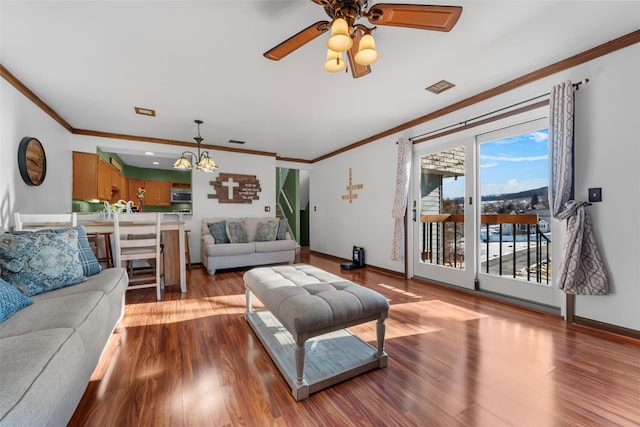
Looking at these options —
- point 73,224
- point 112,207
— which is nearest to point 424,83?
point 73,224

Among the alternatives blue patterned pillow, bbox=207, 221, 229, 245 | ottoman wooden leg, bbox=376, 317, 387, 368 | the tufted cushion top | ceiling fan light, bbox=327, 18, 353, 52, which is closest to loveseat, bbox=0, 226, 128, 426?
the tufted cushion top

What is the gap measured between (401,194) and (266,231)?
2615mm

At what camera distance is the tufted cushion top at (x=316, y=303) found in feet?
4.72

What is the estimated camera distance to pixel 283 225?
5.29 metres

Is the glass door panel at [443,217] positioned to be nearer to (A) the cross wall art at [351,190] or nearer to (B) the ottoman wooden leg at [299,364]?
(A) the cross wall art at [351,190]

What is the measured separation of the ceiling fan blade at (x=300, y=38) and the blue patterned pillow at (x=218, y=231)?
3.53m

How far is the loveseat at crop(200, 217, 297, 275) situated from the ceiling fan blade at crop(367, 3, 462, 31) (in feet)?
12.7

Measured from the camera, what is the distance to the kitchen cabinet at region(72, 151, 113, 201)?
418cm

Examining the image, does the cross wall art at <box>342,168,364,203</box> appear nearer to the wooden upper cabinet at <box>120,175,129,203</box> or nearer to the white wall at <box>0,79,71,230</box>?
the white wall at <box>0,79,71,230</box>

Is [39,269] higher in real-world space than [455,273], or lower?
higher

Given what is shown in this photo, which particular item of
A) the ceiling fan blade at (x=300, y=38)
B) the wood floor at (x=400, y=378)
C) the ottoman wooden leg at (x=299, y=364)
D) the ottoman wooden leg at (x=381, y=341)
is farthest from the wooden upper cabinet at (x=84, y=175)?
the ottoman wooden leg at (x=381, y=341)

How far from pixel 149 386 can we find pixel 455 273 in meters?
3.40

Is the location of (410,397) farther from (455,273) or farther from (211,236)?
(211,236)

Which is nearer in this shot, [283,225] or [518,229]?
[518,229]
